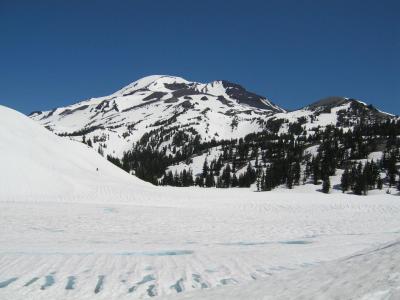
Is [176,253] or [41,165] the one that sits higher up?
[41,165]

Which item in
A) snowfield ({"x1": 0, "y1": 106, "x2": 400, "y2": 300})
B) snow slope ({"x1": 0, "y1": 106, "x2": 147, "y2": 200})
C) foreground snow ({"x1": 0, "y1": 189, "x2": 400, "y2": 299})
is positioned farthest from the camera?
snow slope ({"x1": 0, "y1": 106, "x2": 147, "y2": 200})

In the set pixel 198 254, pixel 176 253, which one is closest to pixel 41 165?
pixel 176 253

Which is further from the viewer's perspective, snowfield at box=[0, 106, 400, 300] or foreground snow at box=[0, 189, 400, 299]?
foreground snow at box=[0, 189, 400, 299]

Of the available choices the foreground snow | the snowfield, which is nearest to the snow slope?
the snowfield

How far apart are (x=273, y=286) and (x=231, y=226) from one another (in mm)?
15897

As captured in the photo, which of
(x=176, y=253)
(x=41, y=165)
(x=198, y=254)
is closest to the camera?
(x=198, y=254)

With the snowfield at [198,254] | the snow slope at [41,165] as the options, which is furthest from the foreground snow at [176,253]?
the snow slope at [41,165]

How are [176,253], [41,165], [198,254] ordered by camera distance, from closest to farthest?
[198,254]
[176,253]
[41,165]

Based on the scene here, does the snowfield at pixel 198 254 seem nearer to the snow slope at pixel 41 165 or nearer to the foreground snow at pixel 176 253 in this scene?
the foreground snow at pixel 176 253

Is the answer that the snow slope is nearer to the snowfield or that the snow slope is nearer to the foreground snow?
the snowfield

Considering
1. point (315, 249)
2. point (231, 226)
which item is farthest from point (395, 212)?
point (315, 249)

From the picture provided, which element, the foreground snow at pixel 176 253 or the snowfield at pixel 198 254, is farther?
the foreground snow at pixel 176 253

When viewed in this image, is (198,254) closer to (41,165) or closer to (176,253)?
(176,253)

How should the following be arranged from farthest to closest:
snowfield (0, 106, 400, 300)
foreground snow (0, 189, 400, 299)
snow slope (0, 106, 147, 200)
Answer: snow slope (0, 106, 147, 200) < foreground snow (0, 189, 400, 299) < snowfield (0, 106, 400, 300)
